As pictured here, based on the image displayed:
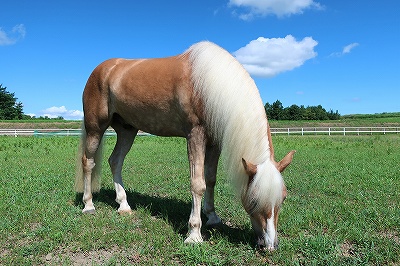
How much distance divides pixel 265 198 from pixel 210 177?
1.43 m

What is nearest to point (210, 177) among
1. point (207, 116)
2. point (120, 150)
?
point (207, 116)

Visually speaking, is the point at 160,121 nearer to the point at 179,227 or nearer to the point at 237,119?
the point at 237,119

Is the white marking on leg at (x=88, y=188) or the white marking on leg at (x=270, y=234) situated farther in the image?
the white marking on leg at (x=88, y=188)

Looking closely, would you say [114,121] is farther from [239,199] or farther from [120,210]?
[239,199]

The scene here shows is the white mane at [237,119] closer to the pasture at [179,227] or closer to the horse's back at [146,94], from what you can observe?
the horse's back at [146,94]

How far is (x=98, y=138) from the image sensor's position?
554cm

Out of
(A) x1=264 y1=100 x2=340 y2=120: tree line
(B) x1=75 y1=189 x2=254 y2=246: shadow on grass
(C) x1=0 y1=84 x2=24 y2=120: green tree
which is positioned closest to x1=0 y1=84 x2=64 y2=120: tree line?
(C) x1=0 y1=84 x2=24 y2=120: green tree

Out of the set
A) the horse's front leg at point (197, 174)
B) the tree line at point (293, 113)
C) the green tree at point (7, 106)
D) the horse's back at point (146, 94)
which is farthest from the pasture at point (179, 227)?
the tree line at point (293, 113)

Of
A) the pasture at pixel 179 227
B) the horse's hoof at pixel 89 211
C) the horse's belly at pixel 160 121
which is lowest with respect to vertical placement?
the pasture at pixel 179 227

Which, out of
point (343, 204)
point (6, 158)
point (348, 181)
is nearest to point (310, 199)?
point (343, 204)

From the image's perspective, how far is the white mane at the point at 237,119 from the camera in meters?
3.40

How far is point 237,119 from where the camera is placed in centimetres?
371

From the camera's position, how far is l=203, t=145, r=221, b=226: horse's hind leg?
4582 millimetres

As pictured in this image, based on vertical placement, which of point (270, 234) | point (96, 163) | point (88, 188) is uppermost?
point (96, 163)
